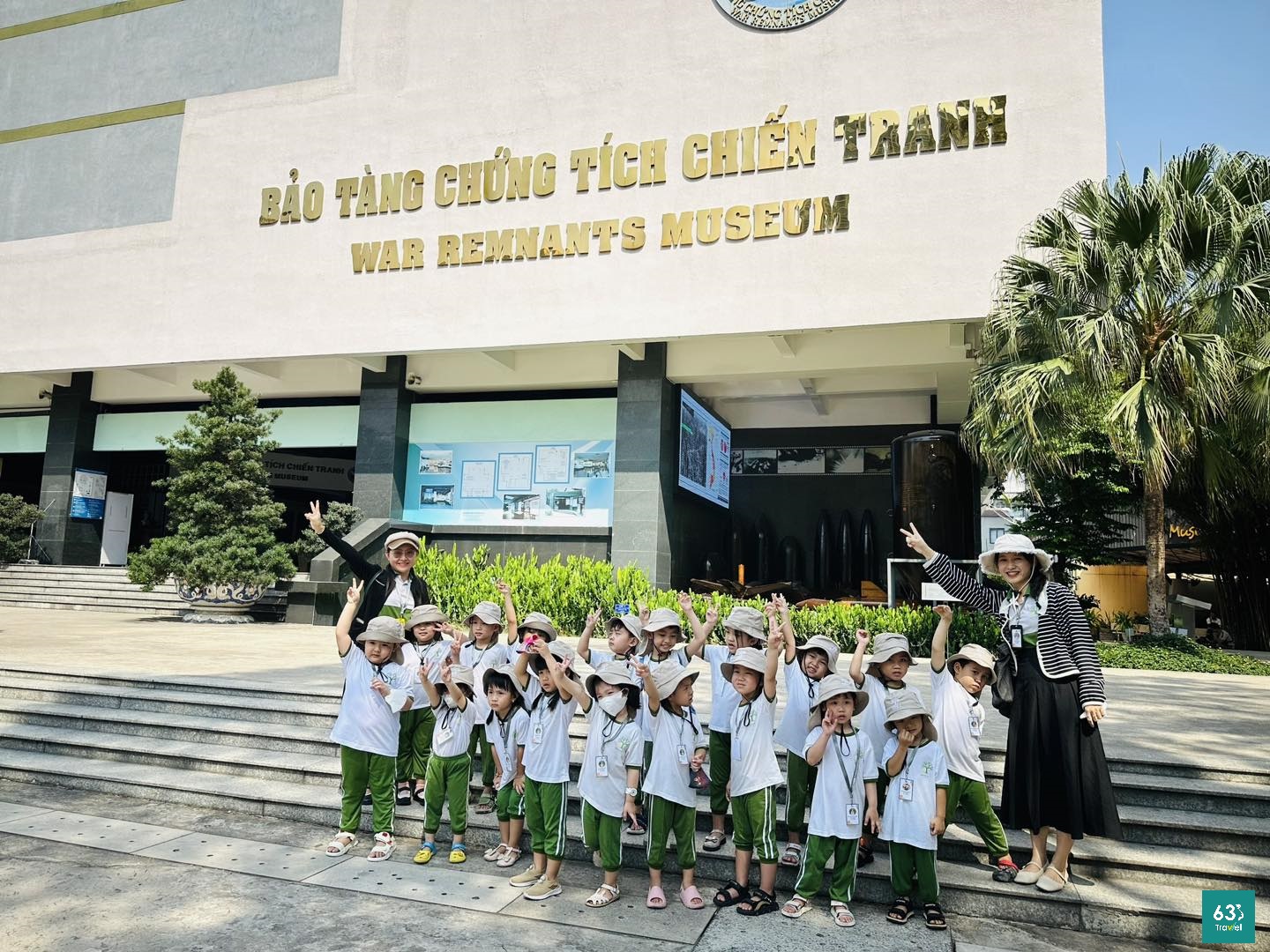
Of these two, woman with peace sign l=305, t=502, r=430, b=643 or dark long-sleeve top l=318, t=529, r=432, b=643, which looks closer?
dark long-sleeve top l=318, t=529, r=432, b=643

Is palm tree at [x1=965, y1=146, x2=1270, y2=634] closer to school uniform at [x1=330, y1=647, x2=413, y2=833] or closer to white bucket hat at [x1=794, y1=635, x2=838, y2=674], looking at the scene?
white bucket hat at [x1=794, y1=635, x2=838, y2=674]

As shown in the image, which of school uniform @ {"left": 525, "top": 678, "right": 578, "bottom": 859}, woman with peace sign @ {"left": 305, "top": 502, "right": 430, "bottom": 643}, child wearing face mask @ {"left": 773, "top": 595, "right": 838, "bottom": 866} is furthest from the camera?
woman with peace sign @ {"left": 305, "top": 502, "right": 430, "bottom": 643}

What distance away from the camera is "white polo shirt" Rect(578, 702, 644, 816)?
14.5 feet

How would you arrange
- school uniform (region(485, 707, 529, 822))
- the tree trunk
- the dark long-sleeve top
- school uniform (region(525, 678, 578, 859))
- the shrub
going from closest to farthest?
1. school uniform (region(525, 678, 578, 859))
2. school uniform (region(485, 707, 529, 822))
3. the dark long-sleeve top
4. the tree trunk
5. the shrub

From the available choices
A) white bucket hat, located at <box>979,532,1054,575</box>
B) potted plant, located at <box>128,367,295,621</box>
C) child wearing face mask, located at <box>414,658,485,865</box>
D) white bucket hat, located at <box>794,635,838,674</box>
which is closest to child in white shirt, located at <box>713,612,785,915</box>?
white bucket hat, located at <box>794,635,838,674</box>

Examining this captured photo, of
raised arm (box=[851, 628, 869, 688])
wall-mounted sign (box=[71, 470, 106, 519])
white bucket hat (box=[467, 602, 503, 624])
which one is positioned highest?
wall-mounted sign (box=[71, 470, 106, 519])

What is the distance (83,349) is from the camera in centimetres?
1792

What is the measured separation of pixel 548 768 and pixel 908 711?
6.37 ft

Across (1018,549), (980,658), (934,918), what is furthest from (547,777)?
(1018,549)

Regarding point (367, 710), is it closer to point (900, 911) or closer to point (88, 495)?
point (900, 911)

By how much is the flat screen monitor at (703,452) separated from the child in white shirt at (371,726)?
428 inches

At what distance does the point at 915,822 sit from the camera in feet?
13.6

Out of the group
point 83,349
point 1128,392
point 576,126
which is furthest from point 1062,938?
point 83,349
